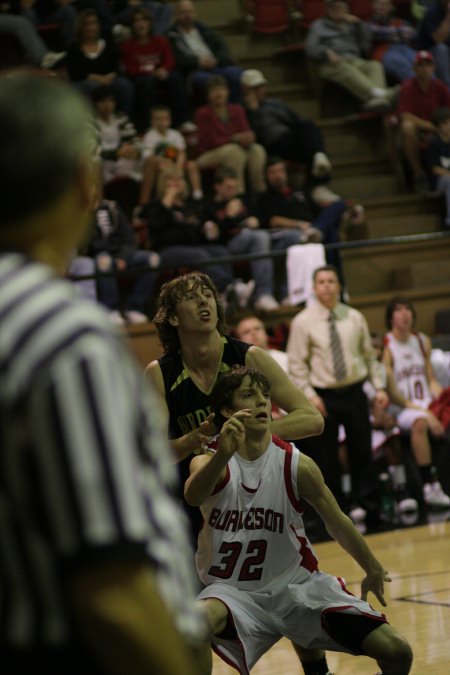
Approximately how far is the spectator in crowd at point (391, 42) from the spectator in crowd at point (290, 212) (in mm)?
3035

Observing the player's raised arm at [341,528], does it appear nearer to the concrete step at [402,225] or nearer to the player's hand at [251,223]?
the player's hand at [251,223]

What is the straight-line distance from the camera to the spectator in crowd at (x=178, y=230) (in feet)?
33.8

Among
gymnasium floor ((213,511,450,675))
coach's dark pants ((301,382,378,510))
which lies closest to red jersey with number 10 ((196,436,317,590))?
gymnasium floor ((213,511,450,675))

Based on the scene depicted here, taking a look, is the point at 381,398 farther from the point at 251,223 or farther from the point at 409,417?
the point at 251,223

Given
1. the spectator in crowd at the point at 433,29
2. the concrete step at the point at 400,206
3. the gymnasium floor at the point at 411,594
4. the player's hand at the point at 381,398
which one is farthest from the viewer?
the spectator in crowd at the point at 433,29

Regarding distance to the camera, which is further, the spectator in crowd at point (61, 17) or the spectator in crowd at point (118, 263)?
→ the spectator in crowd at point (61, 17)

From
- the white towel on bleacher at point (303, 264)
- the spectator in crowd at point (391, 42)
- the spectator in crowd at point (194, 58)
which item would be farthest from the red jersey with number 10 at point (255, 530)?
the spectator in crowd at point (391, 42)

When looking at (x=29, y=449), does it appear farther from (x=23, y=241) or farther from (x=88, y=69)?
(x=88, y=69)

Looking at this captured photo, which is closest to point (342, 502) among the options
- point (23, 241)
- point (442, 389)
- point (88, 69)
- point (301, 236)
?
point (442, 389)

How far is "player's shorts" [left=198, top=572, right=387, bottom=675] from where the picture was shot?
410 cm

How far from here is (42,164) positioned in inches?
56.9

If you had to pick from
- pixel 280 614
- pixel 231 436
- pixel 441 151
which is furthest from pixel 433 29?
pixel 231 436

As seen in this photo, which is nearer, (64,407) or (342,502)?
(64,407)

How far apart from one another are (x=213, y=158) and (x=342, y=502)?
4364 mm
